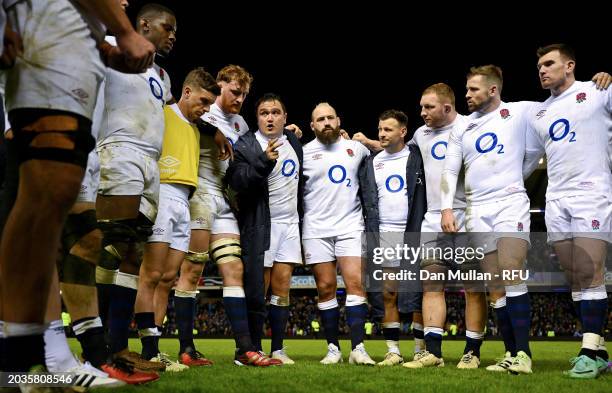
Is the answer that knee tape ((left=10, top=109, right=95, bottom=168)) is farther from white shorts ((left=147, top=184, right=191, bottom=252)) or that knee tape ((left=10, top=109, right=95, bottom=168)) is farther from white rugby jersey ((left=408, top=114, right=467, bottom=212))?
white rugby jersey ((left=408, top=114, right=467, bottom=212))

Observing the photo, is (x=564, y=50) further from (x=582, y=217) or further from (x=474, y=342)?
(x=474, y=342)

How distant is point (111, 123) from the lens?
11.9 ft

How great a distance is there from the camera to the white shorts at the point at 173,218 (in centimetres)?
430

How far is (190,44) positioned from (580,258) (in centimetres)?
1786

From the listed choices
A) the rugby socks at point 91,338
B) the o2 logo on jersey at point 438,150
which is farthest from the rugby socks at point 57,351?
the o2 logo on jersey at point 438,150

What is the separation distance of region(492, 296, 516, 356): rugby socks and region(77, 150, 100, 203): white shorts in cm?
339

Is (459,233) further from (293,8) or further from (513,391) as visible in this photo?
(293,8)

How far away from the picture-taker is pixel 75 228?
9.64 ft

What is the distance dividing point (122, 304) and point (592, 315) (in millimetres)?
3406

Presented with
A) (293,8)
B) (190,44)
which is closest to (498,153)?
(293,8)

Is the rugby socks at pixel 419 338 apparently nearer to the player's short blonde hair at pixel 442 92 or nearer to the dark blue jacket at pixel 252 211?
the dark blue jacket at pixel 252 211

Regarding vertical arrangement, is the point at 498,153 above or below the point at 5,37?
above

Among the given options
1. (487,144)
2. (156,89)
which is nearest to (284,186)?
(487,144)

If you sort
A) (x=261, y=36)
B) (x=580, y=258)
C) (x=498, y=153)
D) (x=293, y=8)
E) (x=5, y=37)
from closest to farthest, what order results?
(x=5, y=37) → (x=580, y=258) → (x=498, y=153) → (x=293, y=8) → (x=261, y=36)
